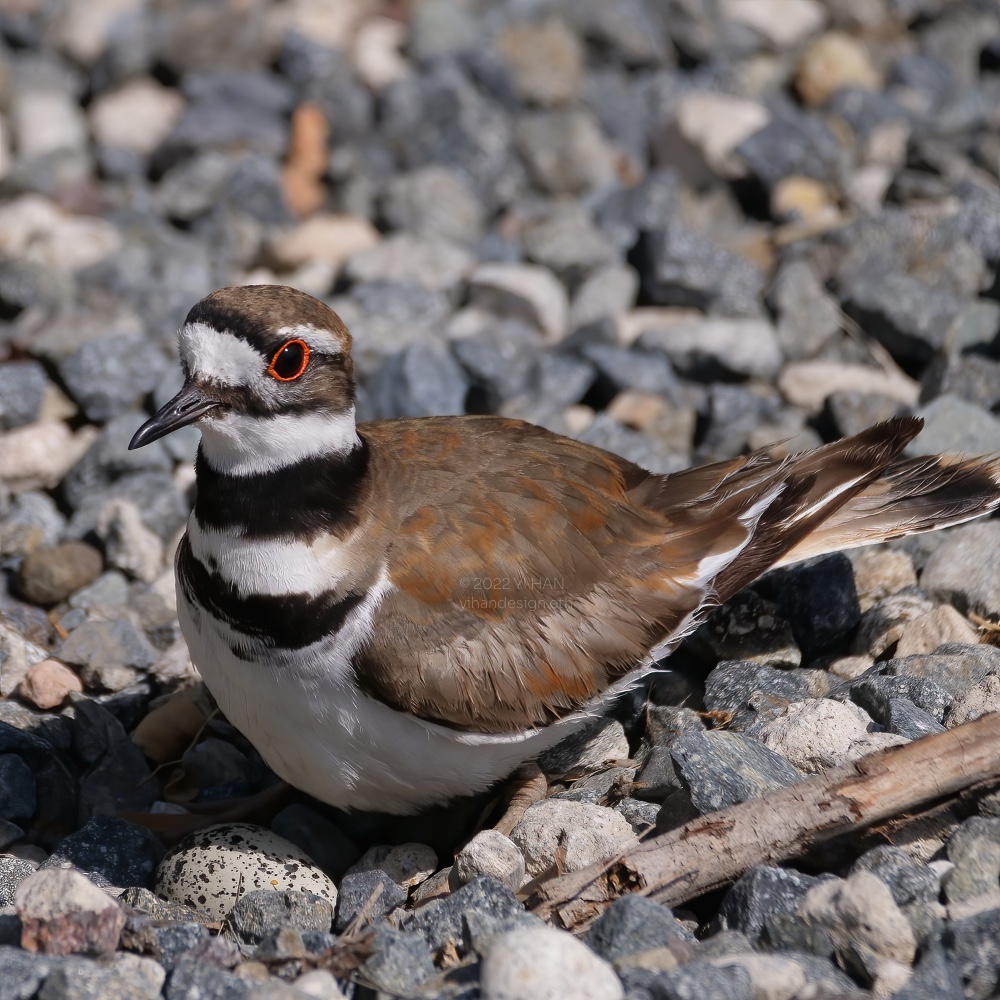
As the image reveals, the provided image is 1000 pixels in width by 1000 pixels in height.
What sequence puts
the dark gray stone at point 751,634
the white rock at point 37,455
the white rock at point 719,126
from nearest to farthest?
the dark gray stone at point 751,634, the white rock at point 37,455, the white rock at point 719,126

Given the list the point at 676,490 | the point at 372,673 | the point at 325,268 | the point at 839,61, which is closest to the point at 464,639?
the point at 372,673

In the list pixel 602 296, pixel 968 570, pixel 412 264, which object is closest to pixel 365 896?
pixel 968 570

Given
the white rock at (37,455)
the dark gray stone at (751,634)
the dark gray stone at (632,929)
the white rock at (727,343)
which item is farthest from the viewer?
the white rock at (727,343)

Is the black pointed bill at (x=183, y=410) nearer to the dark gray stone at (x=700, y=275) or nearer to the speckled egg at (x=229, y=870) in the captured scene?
the speckled egg at (x=229, y=870)

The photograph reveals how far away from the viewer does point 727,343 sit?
7211 mm

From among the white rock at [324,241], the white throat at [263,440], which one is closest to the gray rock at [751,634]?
the white throat at [263,440]

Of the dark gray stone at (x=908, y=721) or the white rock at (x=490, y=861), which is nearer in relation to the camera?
the white rock at (x=490, y=861)

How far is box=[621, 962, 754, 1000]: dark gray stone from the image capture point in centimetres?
333

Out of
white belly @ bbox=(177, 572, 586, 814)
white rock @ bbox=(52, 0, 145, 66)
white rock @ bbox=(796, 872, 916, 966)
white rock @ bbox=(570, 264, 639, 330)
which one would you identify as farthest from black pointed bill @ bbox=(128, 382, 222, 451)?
white rock @ bbox=(52, 0, 145, 66)

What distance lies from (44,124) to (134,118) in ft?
1.95

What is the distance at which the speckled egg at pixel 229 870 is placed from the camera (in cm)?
430

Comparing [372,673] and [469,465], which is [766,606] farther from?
[372,673]

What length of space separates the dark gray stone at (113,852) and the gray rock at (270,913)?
0.49m

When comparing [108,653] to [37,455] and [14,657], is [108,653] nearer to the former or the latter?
[14,657]
